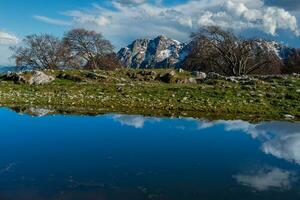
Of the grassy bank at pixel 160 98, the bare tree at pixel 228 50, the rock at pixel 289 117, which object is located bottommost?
the rock at pixel 289 117

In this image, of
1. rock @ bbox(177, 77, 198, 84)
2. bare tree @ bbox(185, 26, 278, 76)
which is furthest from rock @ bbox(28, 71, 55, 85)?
bare tree @ bbox(185, 26, 278, 76)

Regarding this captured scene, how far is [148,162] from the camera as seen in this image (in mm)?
18672

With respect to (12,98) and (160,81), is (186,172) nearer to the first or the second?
(12,98)

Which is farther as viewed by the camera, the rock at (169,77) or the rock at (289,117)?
the rock at (169,77)

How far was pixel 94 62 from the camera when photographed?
91.9 meters

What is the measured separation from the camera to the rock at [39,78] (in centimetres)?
A: 4826

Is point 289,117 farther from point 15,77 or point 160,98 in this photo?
point 15,77

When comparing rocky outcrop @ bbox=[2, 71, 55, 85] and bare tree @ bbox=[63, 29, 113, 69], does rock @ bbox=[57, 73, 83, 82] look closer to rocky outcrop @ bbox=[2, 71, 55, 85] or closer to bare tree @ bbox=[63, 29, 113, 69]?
rocky outcrop @ bbox=[2, 71, 55, 85]

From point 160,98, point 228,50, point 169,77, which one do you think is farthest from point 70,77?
point 228,50

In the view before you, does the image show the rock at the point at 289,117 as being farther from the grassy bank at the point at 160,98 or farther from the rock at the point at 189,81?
the rock at the point at 189,81

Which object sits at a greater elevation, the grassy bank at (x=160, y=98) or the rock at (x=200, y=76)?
the rock at (x=200, y=76)

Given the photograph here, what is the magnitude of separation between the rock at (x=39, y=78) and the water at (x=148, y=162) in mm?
21867

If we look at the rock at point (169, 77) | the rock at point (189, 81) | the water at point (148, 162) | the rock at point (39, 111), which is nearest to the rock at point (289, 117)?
the water at point (148, 162)

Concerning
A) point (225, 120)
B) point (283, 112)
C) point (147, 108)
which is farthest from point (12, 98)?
point (283, 112)
